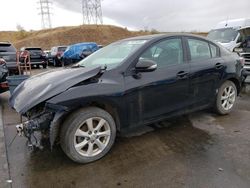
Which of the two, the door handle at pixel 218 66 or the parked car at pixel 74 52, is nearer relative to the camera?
the door handle at pixel 218 66

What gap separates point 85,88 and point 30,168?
1.22 meters

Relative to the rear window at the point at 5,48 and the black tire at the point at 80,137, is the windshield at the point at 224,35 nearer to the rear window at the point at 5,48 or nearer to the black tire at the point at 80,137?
the rear window at the point at 5,48

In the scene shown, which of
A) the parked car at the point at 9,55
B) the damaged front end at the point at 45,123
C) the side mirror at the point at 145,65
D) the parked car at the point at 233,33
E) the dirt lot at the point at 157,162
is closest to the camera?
the dirt lot at the point at 157,162

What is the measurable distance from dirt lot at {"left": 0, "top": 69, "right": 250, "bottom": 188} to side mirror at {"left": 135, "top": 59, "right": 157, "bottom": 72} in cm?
112

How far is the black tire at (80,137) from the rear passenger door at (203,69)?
166 cm

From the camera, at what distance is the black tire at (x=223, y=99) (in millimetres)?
4766

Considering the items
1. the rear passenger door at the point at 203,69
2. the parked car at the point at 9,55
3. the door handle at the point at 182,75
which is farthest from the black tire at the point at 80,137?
the parked car at the point at 9,55

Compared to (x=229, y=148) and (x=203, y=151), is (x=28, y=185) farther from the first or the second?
(x=229, y=148)

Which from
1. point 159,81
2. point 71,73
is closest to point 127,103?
point 159,81

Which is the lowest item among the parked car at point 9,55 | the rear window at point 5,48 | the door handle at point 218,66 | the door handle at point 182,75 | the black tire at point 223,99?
the black tire at point 223,99

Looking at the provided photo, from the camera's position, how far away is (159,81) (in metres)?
3.69

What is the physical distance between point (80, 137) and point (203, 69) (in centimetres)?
239

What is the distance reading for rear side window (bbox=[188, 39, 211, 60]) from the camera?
4239mm

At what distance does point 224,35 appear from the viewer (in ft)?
35.8
